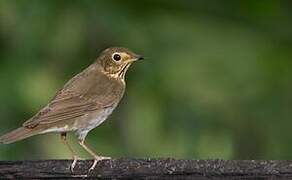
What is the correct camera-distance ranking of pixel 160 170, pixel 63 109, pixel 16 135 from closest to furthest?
pixel 160 170
pixel 16 135
pixel 63 109

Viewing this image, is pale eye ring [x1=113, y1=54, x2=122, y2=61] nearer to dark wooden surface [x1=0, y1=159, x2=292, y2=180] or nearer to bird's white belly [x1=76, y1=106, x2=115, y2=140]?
bird's white belly [x1=76, y1=106, x2=115, y2=140]

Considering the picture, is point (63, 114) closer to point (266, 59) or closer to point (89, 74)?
point (89, 74)

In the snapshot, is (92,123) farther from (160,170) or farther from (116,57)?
(160,170)

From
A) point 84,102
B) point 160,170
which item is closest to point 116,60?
point 84,102

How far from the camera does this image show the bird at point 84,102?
7.59 metres

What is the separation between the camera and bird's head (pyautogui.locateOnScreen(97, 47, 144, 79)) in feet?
27.5

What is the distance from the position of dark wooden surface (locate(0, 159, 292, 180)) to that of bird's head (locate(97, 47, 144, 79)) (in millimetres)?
1768

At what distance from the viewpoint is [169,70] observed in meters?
9.36

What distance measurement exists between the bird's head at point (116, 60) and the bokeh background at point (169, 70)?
634 millimetres

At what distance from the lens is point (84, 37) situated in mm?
9867

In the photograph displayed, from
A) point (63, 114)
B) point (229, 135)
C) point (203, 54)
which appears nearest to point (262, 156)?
point (229, 135)

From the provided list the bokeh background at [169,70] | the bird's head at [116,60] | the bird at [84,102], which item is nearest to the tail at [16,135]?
the bird at [84,102]

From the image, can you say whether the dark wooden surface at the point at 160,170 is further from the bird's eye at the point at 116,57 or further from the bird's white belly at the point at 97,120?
the bird's eye at the point at 116,57

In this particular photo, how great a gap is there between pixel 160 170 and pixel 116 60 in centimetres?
202
